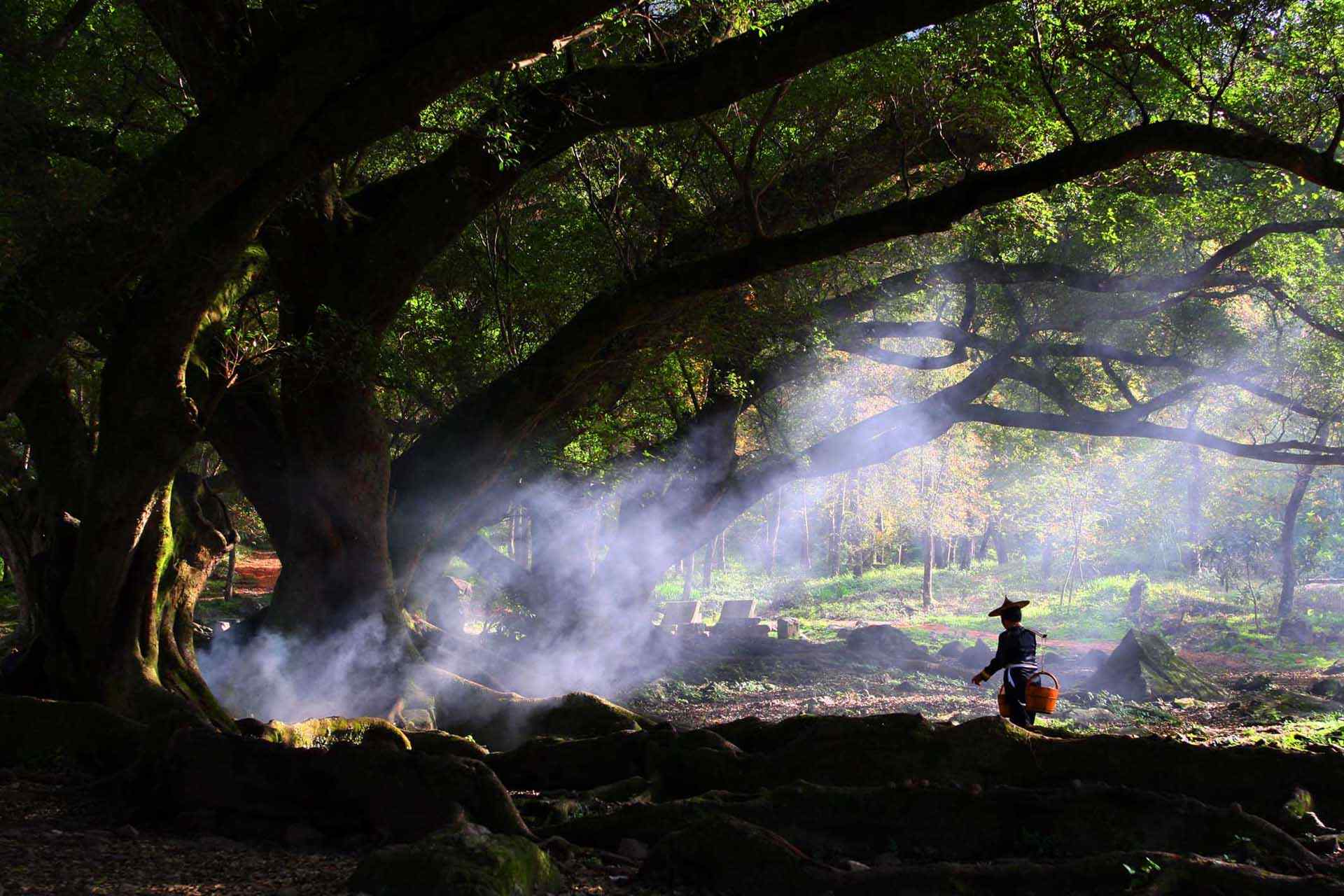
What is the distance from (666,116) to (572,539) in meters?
13.2

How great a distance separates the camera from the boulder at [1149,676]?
55.2ft

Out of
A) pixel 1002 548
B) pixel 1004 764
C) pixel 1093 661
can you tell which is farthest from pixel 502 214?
pixel 1002 548

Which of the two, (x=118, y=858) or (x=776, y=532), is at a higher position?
(x=776, y=532)

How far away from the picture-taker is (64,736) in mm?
6957

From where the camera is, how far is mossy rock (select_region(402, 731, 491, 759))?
26.9ft

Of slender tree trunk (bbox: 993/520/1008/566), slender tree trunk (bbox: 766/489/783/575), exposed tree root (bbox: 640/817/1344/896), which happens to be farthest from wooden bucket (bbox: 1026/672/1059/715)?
slender tree trunk (bbox: 993/520/1008/566)

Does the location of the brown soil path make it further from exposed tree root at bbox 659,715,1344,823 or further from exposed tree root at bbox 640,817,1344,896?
exposed tree root at bbox 640,817,1344,896

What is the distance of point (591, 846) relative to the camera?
580 cm

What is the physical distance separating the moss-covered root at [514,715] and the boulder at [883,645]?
40.3 feet

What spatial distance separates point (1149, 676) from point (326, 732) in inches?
546

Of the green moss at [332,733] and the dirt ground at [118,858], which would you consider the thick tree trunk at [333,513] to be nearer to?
the green moss at [332,733]

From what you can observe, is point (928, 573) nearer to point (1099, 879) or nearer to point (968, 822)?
point (968, 822)

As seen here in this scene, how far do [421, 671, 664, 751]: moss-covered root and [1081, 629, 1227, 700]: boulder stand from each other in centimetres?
1042


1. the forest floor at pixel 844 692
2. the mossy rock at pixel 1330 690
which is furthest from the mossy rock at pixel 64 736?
the mossy rock at pixel 1330 690
